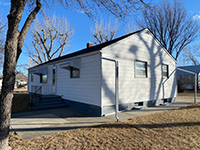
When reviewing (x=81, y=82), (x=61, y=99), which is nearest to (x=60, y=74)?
(x=61, y=99)

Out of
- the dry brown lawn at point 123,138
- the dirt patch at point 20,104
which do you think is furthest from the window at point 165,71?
the dirt patch at point 20,104

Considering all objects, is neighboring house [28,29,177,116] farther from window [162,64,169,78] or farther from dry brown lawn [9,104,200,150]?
dry brown lawn [9,104,200,150]

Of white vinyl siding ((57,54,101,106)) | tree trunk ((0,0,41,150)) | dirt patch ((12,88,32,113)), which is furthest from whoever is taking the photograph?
dirt patch ((12,88,32,113))

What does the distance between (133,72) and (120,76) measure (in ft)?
3.58

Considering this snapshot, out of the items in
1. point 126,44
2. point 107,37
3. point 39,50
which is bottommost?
point 126,44

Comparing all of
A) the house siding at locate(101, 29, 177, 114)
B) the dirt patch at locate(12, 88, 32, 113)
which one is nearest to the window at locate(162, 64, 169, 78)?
the house siding at locate(101, 29, 177, 114)

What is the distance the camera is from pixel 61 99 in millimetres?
9500

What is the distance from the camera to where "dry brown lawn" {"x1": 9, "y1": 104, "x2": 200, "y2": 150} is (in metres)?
3.43

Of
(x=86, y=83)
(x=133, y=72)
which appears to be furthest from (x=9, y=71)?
(x=133, y=72)

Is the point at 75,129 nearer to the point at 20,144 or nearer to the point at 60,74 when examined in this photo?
the point at 20,144

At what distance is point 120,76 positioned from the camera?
746 cm

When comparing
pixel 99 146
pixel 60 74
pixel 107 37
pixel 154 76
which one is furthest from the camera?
pixel 107 37

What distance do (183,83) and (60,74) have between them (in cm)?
1911

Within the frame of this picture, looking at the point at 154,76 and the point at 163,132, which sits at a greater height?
the point at 154,76
